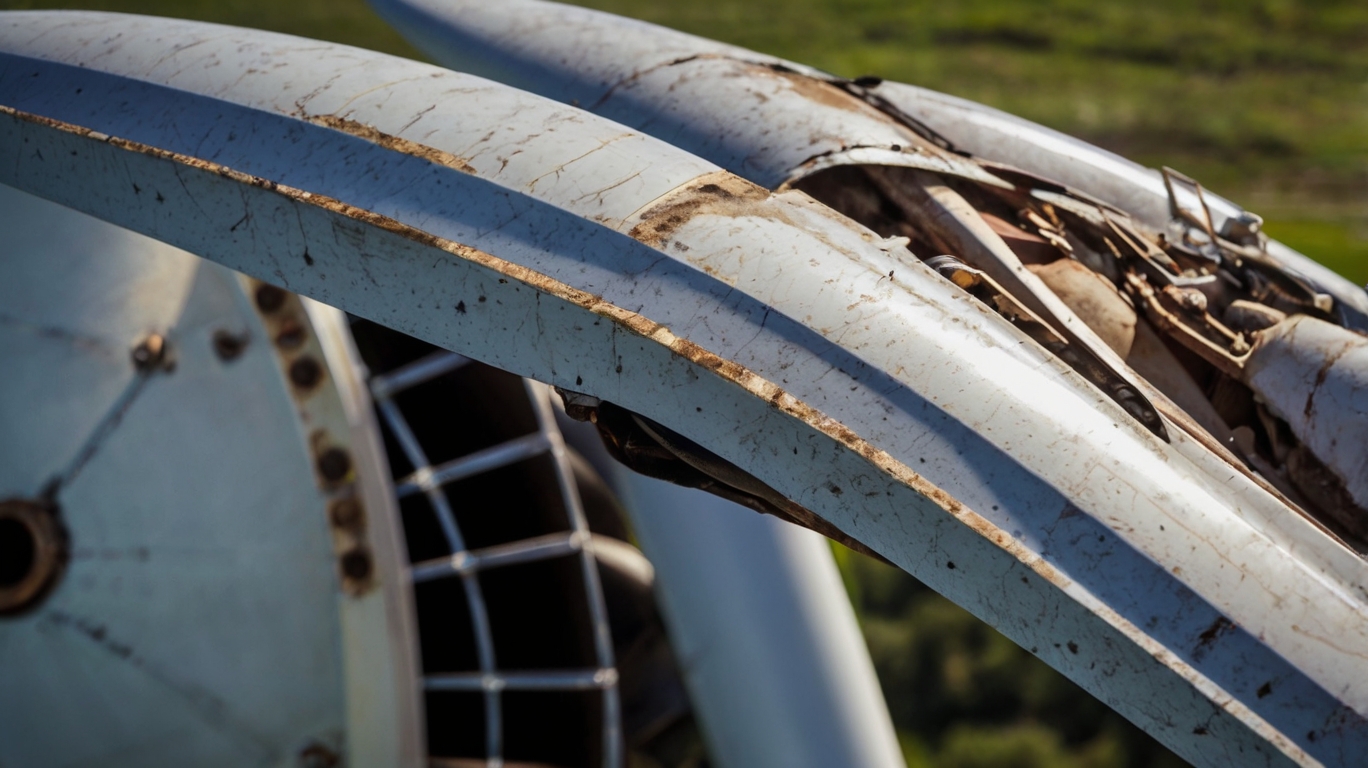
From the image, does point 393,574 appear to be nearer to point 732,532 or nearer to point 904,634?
point 732,532

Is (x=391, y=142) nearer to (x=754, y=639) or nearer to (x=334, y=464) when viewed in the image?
(x=334, y=464)

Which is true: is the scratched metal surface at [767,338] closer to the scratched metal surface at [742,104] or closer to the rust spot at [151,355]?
the scratched metal surface at [742,104]

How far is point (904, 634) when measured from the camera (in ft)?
29.7

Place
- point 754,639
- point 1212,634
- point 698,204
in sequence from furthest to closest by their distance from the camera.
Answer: point 754,639, point 698,204, point 1212,634

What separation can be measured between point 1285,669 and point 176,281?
2.36m

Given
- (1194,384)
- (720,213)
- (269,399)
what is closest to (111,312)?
(269,399)

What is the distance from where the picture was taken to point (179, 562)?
8.36 feet

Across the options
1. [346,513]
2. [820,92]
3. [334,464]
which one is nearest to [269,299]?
[334,464]

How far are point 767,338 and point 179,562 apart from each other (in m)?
1.60

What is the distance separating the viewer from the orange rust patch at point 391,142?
70.1 inches

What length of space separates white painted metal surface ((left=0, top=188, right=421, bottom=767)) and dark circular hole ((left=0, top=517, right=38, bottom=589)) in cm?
8

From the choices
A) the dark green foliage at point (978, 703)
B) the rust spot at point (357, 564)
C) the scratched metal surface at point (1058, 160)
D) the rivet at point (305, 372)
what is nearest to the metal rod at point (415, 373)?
the rivet at point (305, 372)

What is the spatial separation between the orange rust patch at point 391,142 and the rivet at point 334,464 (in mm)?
977

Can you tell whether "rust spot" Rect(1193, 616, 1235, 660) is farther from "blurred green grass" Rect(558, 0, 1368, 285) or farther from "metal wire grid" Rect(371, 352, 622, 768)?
"blurred green grass" Rect(558, 0, 1368, 285)
